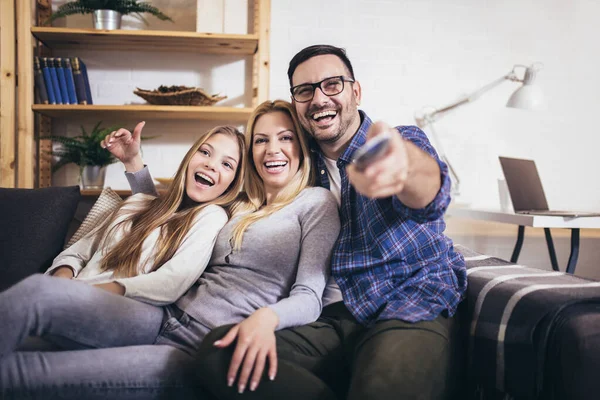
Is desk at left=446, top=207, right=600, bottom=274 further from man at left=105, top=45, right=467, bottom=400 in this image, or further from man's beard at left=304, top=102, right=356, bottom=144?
man's beard at left=304, top=102, right=356, bottom=144

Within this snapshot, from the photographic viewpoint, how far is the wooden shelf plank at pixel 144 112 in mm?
2293

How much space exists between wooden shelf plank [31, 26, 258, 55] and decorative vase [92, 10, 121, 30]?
0.15 feet

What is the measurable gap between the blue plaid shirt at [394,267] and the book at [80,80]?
169 cm

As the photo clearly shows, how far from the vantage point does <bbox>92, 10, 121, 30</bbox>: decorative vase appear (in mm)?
2316

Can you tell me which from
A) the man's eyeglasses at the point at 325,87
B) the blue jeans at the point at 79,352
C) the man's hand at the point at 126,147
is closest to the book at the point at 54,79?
the man's hand at the point at 126,147

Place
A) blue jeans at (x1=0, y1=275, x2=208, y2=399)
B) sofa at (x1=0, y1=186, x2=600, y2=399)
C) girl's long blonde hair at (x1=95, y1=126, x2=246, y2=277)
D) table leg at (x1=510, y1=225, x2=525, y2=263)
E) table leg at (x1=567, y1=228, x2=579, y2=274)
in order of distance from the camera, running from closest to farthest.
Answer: sofa at (x1=0, y1=186, x2=600, y2=399), blue jeans at (x1=0, y1=275, x2=208, y2=399), girl's long blonde hair at (x1=95, y1=126, x2=246, y2=277), table leg at (x1=567, y1=228, x2=579, y2=274), table leg at (x1=510, y1=225, x2=525, y2=263)

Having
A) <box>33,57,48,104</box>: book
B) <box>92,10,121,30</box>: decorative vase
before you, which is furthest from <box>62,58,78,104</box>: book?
<box>92,10,121,30</box>: decorative vase

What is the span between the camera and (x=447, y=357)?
1056 millimetres

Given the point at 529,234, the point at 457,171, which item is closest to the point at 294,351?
the point at 457,171

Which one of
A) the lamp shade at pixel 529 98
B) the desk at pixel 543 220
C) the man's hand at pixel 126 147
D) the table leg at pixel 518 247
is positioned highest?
the lamp shade at pixel 529 98

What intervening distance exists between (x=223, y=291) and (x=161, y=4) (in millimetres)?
1912

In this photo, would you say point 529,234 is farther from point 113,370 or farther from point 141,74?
point 113,370

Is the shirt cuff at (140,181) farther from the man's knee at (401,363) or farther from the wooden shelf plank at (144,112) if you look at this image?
the man's knee at (401,363)

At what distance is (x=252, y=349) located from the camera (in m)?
0.95
